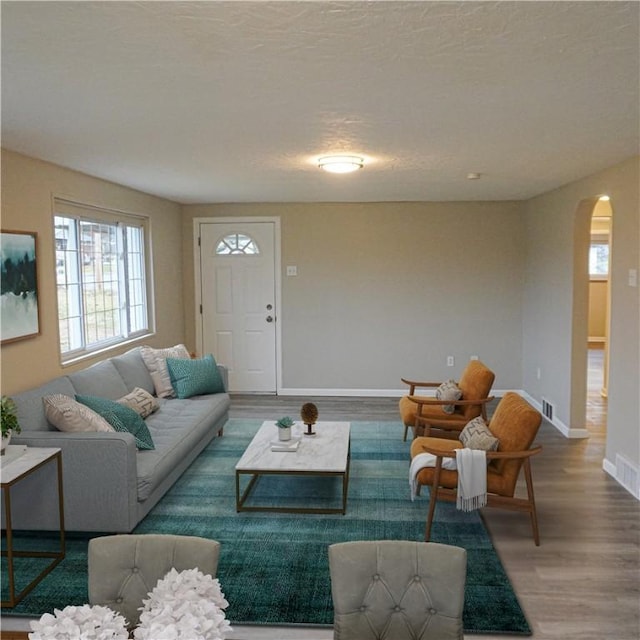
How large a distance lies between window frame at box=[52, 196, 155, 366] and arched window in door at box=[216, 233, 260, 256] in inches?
48.6

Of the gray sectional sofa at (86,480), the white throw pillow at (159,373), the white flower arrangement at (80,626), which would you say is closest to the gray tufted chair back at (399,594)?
the white flower arrangement at (80,626)

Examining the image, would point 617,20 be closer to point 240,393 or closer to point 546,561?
point 546,561

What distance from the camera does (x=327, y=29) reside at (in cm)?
190

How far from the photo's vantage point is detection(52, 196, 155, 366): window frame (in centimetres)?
474

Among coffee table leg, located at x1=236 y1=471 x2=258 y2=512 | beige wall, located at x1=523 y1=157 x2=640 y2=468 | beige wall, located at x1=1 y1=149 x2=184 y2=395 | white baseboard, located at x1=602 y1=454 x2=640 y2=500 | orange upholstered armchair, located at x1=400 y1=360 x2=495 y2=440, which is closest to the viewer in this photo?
beige wall, located at x1=1 y1=149 x2=184 y2=395

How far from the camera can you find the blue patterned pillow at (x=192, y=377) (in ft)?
17.9

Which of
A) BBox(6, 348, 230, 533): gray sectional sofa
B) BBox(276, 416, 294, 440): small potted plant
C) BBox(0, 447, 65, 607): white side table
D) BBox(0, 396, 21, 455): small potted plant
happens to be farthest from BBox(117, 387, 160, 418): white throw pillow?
BBox(0, 396, 21, 455): small potted plant

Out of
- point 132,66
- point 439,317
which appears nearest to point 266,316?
point 439,317

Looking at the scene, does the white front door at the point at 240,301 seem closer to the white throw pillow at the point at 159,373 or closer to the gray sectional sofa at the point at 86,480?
the white throw pillow at the point at 159,373

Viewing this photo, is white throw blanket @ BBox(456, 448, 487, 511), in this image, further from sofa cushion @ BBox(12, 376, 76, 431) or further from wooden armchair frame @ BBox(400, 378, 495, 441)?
sofa cushion @ BBox(12, 376, 76, 431)

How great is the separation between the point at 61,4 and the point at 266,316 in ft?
A: 19.4

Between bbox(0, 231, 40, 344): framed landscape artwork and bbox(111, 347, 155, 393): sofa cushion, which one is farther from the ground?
bbox(0, 231, 40, 344): framed landscape artwork

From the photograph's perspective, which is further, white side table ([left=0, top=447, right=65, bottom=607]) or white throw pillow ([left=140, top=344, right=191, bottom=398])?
white throw pillow ([left=140, top=344, right=191, bottom=398])

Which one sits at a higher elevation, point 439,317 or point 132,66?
point 132,66
